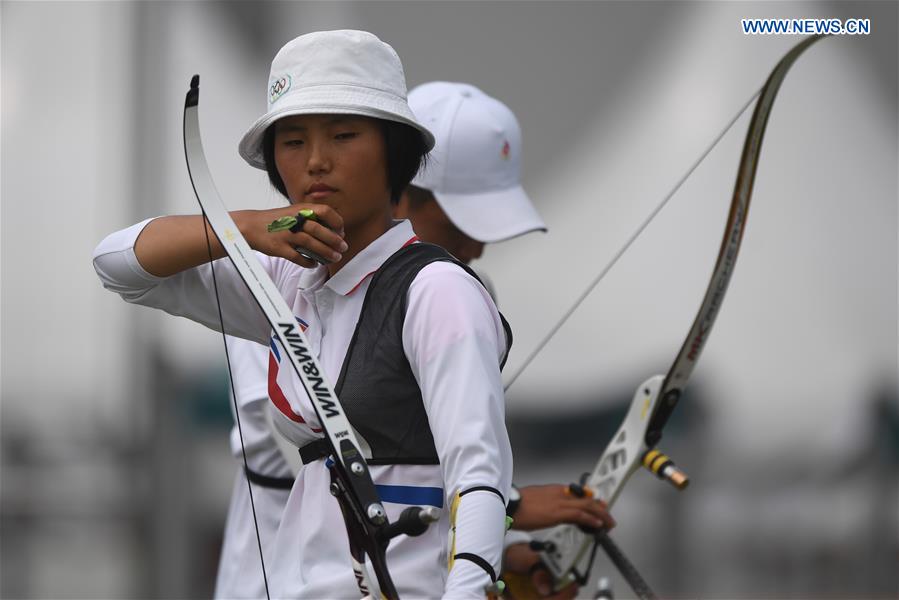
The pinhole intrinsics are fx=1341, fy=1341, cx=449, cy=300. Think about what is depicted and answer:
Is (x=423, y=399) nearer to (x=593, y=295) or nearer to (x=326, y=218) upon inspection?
(x=326, y=218)

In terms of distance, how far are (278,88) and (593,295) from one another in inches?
150

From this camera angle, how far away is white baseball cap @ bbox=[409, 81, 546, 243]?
237 cm

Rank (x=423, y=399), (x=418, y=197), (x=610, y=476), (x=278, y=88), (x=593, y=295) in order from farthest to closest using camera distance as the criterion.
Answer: (x=593, y=295) → (x=418, y=197) → (x=610, y=476) → (x=278, y=88) → (x=423, y=399)

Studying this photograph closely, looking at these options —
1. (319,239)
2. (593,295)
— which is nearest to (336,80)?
(319,239)

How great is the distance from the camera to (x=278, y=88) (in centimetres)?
157

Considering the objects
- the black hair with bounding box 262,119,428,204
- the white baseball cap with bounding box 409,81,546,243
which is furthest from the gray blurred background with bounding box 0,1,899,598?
the black hair with bounding box 262,119,428,204

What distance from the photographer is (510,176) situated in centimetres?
251

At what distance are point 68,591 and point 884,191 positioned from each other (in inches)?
146

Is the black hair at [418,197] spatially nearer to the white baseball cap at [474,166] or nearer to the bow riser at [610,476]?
the white baseball cap at [474,166]

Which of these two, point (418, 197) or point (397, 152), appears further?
point (418, 197)

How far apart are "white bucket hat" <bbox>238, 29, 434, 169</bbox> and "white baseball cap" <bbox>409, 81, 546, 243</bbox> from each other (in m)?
0.77

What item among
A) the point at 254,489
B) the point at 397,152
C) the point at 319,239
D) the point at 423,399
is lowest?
the point at 254,489

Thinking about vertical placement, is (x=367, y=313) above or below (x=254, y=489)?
above

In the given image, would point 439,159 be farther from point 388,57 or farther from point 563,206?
point 563,206
